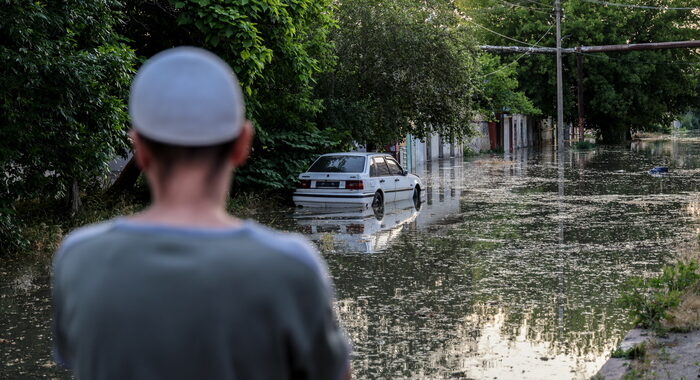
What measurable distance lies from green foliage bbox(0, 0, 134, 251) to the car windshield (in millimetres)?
7323

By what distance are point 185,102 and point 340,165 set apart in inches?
750

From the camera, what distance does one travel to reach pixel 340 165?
21.2 metres

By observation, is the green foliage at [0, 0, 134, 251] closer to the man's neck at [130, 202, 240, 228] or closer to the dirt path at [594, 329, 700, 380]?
the dirt path at [594, 329, 700, 380]

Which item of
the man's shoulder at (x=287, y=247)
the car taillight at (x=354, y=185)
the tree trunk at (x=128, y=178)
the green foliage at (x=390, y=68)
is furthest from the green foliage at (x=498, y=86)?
the man's shoulder at (x=287, y=247)

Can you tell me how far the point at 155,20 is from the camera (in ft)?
61.5

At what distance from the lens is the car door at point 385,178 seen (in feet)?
70.9

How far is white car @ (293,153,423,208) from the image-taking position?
20.6m

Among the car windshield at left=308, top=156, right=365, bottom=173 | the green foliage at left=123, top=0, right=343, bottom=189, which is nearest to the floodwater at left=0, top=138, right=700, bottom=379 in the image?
the car windshield at left=308, top=156, right=365, bottom=173

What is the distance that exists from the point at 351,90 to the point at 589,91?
4364cm

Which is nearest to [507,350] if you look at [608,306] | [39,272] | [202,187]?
[608,306]

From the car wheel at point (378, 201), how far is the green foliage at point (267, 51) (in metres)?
2.32

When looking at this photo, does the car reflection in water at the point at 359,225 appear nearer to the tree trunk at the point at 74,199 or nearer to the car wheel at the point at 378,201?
the car wheel at the point at 378,201

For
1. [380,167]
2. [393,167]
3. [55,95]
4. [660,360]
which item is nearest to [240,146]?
[660,360]

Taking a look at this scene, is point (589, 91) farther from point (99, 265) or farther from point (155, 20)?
point (99, 265)
